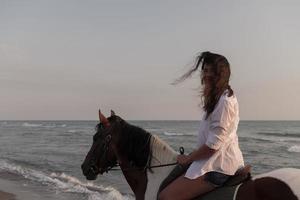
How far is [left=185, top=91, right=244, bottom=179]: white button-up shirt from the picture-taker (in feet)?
13.4

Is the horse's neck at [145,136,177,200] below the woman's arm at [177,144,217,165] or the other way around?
below

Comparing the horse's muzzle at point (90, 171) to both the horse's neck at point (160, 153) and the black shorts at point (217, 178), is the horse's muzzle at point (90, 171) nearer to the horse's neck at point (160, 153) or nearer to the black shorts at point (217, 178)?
the horse's neck at point (160, 153)

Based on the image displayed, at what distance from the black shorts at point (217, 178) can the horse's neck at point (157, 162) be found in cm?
63

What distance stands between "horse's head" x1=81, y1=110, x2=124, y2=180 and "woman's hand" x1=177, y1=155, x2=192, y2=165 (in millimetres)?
931

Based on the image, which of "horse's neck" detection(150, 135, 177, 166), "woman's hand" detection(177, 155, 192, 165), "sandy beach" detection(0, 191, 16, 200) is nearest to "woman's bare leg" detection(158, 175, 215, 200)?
"woman's hand" detection(177, 155, 192, 165)

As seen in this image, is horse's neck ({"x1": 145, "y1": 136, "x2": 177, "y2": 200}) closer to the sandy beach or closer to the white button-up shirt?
the white button-up shirt

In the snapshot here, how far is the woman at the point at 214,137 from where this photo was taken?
4.11 meters

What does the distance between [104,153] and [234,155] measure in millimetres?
1727

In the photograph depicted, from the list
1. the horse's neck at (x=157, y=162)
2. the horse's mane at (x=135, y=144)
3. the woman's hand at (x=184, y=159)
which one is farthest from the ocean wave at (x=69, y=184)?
the woman's hand at (x=184, y=159)

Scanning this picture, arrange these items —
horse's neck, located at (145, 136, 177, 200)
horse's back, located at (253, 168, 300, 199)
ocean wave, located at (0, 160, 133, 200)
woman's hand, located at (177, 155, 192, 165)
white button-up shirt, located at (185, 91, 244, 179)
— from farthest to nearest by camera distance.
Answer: ocean wave, located at (0, 160, 133, 200) → horse's neck, located at (145, 136, 177, 200) → woman's hand, located at (177, 155, 192, 165) → white button-up shirt, located at (185, 91, 244, 179) → horse's back, located at (253, 168, 300, 199)

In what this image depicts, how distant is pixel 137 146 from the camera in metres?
5.09

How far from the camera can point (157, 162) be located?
4.93 meters

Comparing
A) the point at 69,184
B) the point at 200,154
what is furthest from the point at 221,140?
the point at 69,184

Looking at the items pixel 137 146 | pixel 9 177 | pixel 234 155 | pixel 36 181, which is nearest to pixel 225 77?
pixel 234 155
